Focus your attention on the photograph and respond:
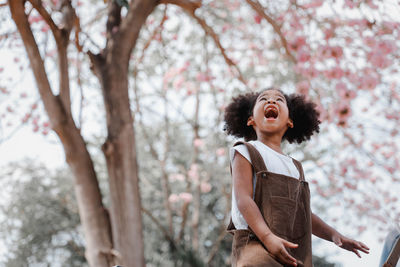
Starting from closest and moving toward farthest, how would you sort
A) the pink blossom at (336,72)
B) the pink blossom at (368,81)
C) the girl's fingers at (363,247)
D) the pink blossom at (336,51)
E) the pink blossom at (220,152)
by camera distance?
the girl's fingers at (363,247) → the pink blossom at (336,51) → the pink blossom at (336,72) → the pink blossom at (368,81) → the pink blossom at (220,152)

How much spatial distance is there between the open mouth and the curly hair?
0.17 m

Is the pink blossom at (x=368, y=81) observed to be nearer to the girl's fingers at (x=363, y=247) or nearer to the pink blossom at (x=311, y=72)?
the pink blossom at (x=311, y=72)

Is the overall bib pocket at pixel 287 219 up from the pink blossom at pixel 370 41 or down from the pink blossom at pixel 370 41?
down

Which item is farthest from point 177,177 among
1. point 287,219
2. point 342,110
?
point 287,219

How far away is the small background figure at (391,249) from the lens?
1.49m

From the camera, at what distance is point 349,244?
1.73 metres

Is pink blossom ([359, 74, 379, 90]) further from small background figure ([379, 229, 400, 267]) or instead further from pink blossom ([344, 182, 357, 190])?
small background figure ([379, 229, 400, 267])

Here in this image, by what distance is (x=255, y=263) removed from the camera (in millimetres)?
1412

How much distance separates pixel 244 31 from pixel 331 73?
221 centimetres

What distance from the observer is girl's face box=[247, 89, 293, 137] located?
177 centimetres

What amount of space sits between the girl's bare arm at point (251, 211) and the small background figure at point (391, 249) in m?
0.33

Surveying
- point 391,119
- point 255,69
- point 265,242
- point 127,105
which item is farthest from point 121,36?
point 391,119

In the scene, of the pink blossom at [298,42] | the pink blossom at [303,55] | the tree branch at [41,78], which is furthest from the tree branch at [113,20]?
the pink blossom at [303,55]

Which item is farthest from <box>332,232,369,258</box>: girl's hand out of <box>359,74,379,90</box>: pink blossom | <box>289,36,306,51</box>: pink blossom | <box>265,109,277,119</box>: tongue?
<box>359,74,379,90</box>: pink blossom
